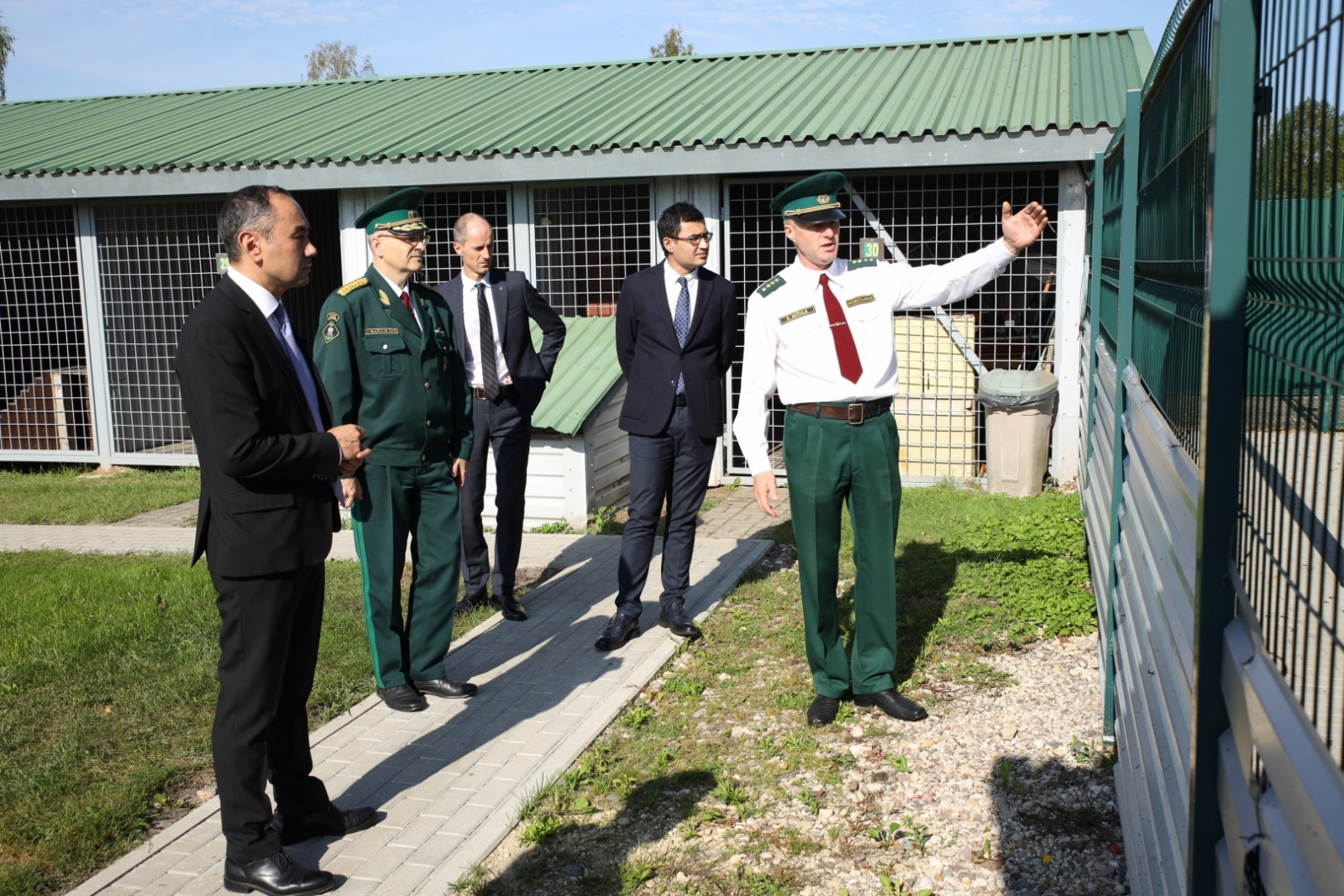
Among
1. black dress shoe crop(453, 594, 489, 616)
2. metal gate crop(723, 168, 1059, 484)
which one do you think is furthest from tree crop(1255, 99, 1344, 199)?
metal gate crop(723, 168, 1059, 484)

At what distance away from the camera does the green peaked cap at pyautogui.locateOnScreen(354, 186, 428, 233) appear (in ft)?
16.4

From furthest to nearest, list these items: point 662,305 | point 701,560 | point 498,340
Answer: point 701,560 < point 498,340 < point 662,305

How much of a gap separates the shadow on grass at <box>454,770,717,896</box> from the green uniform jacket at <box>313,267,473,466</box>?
5.74 feet

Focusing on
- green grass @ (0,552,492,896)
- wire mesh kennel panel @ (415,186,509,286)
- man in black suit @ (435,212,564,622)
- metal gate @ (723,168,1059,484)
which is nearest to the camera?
green grass @ (0,552,492,896)

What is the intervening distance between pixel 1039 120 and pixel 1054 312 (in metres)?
1.64

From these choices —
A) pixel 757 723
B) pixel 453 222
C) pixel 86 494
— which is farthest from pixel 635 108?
A: pixel 757 723

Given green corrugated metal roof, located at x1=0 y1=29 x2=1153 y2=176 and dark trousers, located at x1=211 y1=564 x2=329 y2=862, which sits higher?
green corrugated metal roof, located at x1=0 y1=29 x2=1153 y2=176

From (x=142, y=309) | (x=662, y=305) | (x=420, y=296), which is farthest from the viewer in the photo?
(x=142, y=309)

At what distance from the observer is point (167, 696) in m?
5.33

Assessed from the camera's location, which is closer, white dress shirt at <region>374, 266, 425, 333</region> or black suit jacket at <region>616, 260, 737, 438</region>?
A: white dress shirt at <region>374, 266, 425, 333</region>

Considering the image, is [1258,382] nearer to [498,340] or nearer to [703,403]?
[703,403]

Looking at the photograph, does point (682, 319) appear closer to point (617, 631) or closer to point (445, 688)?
point (617, 631)

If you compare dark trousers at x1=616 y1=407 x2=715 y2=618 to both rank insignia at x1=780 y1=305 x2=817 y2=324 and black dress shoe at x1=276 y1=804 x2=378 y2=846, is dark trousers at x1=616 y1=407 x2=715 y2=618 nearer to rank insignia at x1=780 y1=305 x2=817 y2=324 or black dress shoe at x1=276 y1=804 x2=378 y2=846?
rank insignia at x1=780 y1=305 x2=817 y2=324

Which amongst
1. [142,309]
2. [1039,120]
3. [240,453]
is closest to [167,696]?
[240,453]
